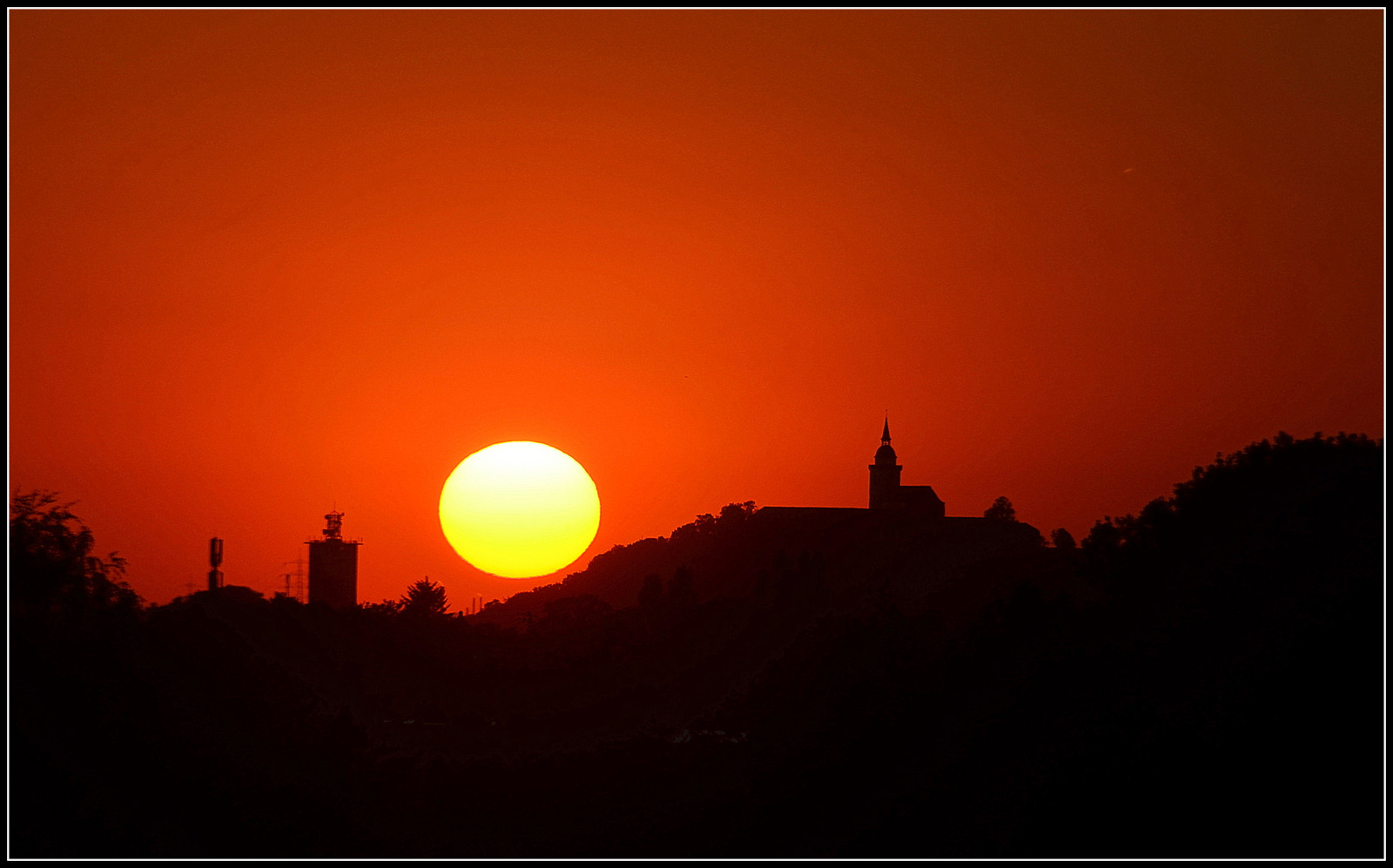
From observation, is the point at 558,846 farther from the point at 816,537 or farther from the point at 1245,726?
the point at 816,537

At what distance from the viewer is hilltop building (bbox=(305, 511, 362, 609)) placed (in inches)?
4011

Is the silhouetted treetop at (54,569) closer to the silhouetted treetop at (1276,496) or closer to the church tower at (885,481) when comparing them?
the silhouetted treetop at (1276,496)

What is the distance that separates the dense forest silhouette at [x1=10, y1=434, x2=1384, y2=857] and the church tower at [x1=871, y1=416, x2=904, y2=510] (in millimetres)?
121709

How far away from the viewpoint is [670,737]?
62656 mm

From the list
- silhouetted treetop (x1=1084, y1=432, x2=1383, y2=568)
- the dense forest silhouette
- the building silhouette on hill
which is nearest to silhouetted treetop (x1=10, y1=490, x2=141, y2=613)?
the dense forest silhouette

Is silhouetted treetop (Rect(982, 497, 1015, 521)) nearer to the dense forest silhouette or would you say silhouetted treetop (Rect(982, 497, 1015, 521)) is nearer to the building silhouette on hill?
the building silhouette on hill

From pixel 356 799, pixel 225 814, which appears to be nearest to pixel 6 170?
pixel 225 814

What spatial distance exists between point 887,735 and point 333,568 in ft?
221

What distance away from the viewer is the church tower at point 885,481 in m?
183

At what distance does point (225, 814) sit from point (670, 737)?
25384mm

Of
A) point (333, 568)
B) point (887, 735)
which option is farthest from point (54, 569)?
point (333, 568)

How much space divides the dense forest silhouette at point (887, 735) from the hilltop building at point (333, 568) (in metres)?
38.9

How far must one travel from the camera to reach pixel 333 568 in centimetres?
10288

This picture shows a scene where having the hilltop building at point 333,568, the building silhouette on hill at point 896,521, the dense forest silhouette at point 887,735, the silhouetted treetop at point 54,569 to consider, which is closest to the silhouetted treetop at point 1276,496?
the dense forest silhouette at point 887,735
